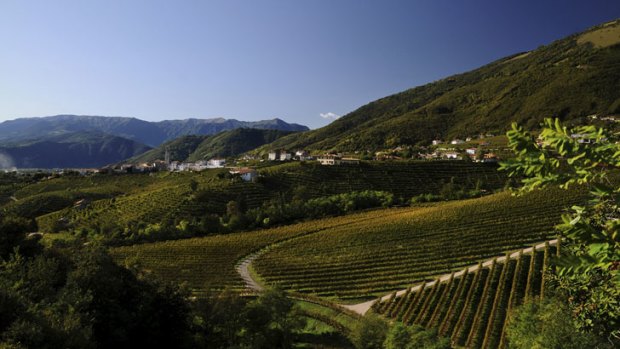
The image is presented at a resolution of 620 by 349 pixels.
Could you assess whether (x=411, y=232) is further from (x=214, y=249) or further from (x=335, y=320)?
(x=214, y=249)

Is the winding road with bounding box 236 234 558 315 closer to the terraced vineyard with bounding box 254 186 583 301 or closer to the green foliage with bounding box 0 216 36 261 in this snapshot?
the terraced vineyard with bounding box 254 186 583 301

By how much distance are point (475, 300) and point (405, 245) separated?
21695 mm

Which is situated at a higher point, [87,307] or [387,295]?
[87,307]

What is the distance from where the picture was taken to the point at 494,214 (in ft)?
219

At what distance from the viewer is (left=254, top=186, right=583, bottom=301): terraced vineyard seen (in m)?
47.7

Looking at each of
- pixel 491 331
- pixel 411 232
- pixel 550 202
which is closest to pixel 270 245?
pixel 411 232

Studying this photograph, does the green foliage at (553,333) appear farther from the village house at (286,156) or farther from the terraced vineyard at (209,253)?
the village house at (286,156)

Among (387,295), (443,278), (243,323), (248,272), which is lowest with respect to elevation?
(248,272)

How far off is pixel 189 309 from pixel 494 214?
192ft

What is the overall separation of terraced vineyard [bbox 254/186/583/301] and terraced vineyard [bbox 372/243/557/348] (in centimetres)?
406

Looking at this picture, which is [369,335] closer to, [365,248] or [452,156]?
[365,248]

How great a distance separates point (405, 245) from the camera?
58906 millimetres

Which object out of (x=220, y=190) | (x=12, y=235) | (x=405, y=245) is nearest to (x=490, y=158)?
(x=405, y=245)

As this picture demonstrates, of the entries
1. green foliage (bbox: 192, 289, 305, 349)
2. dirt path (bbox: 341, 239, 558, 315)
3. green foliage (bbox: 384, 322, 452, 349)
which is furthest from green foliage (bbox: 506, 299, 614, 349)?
dirt path (bbox: 341, 239, 558, 315)
